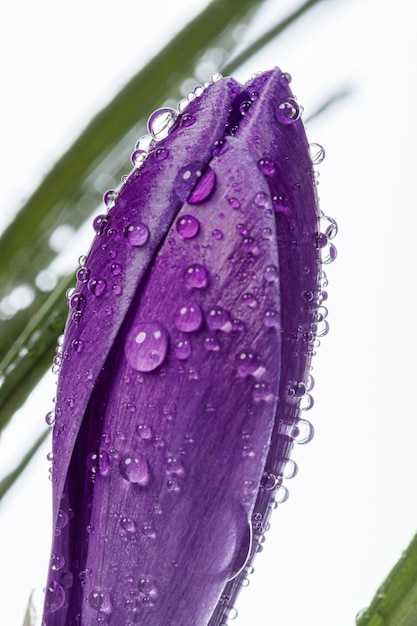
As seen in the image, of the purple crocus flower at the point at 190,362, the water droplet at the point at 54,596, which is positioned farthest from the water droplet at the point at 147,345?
the water droplet at the point at 54,596

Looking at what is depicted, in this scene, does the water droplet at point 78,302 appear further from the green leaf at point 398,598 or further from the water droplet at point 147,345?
the green leaf at point 398,598

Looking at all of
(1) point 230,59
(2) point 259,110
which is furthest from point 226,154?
(1) point 230,59

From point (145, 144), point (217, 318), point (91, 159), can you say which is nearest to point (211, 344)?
point (217, 318)

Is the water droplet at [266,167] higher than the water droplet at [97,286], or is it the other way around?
the water droplet at [266,167]

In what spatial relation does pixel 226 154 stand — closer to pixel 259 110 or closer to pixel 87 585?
pixel 259 110

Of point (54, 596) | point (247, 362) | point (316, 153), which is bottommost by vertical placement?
point (54, 596)

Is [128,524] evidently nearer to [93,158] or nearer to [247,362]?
[247,362]

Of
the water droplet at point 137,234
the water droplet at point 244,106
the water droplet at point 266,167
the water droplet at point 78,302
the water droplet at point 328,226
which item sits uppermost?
the water droplet at point 244,106
